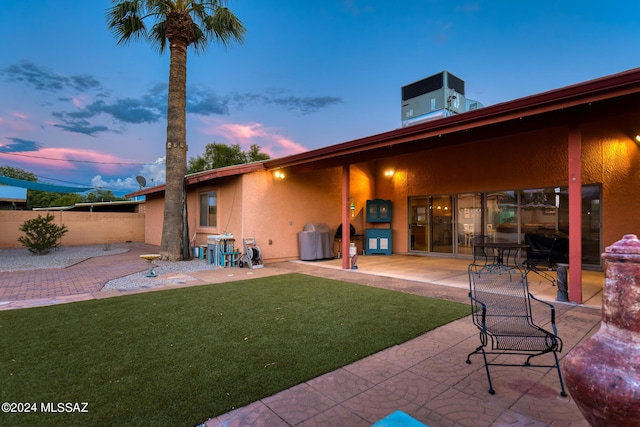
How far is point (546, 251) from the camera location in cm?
737

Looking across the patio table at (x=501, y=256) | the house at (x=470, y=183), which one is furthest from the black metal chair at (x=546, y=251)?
the house at (x=470, y=183)

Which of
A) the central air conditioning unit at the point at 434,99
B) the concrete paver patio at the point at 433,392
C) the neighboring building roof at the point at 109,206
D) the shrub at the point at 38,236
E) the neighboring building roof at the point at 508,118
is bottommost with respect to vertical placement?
the concrete paver patio at the point at 433,392

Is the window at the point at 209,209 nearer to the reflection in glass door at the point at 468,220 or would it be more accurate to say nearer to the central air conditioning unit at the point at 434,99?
the central air conditioning unit at the point at 434,99

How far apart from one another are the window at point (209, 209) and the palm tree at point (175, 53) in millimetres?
997

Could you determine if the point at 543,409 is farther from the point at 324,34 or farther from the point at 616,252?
the point at 324,34

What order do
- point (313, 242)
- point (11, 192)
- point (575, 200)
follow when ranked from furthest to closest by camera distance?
point (11, 192) → point (313, 242) → point (575, 200)

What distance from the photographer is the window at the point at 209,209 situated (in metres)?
11.1

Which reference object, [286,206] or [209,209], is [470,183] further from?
[209,209]

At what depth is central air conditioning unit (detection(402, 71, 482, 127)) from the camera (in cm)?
1135

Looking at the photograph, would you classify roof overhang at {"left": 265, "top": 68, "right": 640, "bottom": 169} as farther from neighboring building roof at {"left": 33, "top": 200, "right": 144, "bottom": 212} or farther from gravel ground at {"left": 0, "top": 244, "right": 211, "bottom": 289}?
neighboring building roof at {"left": 33, "top": 200, "right": 144, "bottom": 212}

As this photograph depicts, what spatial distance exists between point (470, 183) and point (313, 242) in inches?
211

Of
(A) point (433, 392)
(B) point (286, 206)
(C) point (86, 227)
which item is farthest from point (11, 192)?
(A) point (433, 392)

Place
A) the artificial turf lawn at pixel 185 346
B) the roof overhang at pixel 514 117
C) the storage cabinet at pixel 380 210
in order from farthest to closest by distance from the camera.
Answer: the storage cabinet at pixel 380 210 → the roof overhang at pixel 514 117 → the artificial turf lawn at pixel 185 346

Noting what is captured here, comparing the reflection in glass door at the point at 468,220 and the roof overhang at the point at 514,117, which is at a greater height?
the roof overhang at the point at 514,117
